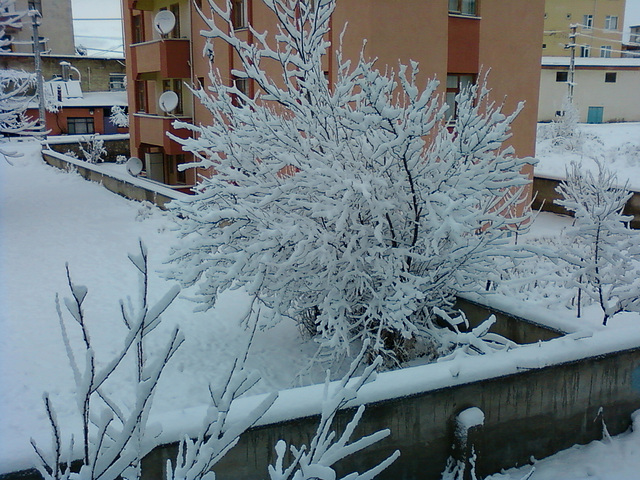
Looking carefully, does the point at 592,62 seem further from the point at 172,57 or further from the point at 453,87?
the point at 172,57

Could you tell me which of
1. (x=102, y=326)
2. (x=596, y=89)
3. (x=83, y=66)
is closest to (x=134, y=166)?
(x=102, y=326)

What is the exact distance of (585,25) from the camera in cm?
4950

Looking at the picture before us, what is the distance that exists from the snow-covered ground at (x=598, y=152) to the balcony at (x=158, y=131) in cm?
1287

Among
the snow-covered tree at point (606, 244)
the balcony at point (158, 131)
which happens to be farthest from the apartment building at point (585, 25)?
the snow-covered tree at point (606, 244)

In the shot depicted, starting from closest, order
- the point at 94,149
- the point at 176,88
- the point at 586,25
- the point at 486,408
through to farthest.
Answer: the point at 486,408 < the point at 176,88 < the point at 94,149 < the point at 586,25

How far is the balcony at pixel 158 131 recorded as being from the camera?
21078mm

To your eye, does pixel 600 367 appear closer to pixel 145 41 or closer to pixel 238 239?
pixel 238 239

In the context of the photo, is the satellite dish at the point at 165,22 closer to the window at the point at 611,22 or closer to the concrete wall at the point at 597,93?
the concrete wall at the point at 597,93

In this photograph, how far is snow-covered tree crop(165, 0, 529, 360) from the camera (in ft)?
20.9

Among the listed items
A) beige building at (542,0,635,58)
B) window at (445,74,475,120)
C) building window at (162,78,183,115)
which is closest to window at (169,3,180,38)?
building window at (162,78,183,115)

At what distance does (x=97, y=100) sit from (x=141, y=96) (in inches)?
722

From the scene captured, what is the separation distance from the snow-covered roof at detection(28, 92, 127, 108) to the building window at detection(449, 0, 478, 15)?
99.0 feet

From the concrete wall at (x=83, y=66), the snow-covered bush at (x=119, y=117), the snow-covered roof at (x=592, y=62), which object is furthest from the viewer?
the concrete wall at (x=83, y=66)

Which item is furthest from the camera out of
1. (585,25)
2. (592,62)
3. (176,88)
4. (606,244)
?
(585,25)
